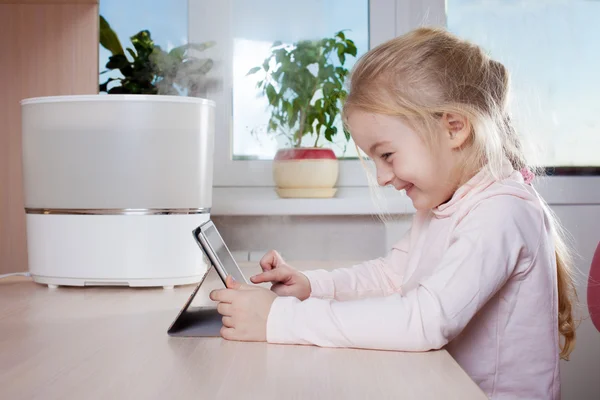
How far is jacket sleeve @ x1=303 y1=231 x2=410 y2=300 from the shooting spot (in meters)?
0.93

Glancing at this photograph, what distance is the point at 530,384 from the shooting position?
741 mm

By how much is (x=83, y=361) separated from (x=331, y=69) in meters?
1.23

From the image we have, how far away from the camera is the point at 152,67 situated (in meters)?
1.63

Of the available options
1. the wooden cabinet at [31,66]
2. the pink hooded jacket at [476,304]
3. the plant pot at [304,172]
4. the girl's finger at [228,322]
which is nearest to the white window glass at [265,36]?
the plant pot at [304,172]

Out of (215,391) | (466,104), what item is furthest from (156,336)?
(466,104)

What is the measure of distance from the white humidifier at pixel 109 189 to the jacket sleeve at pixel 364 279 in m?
0.20

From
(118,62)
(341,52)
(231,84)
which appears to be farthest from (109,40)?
(341,52)

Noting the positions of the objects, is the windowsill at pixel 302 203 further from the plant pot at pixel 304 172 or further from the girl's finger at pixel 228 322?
the girl's finger at pixel 228 322

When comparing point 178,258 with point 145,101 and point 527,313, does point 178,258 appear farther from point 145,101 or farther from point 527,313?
point 527,313

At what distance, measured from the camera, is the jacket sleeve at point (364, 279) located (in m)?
0.93

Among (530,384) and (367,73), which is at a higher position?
(367,73)

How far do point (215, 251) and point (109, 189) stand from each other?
0.30m

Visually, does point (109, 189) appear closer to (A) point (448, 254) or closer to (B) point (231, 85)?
(A) point (448, 254)

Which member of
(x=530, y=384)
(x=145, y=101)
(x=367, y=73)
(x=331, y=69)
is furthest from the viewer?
(x=331, y=69)
